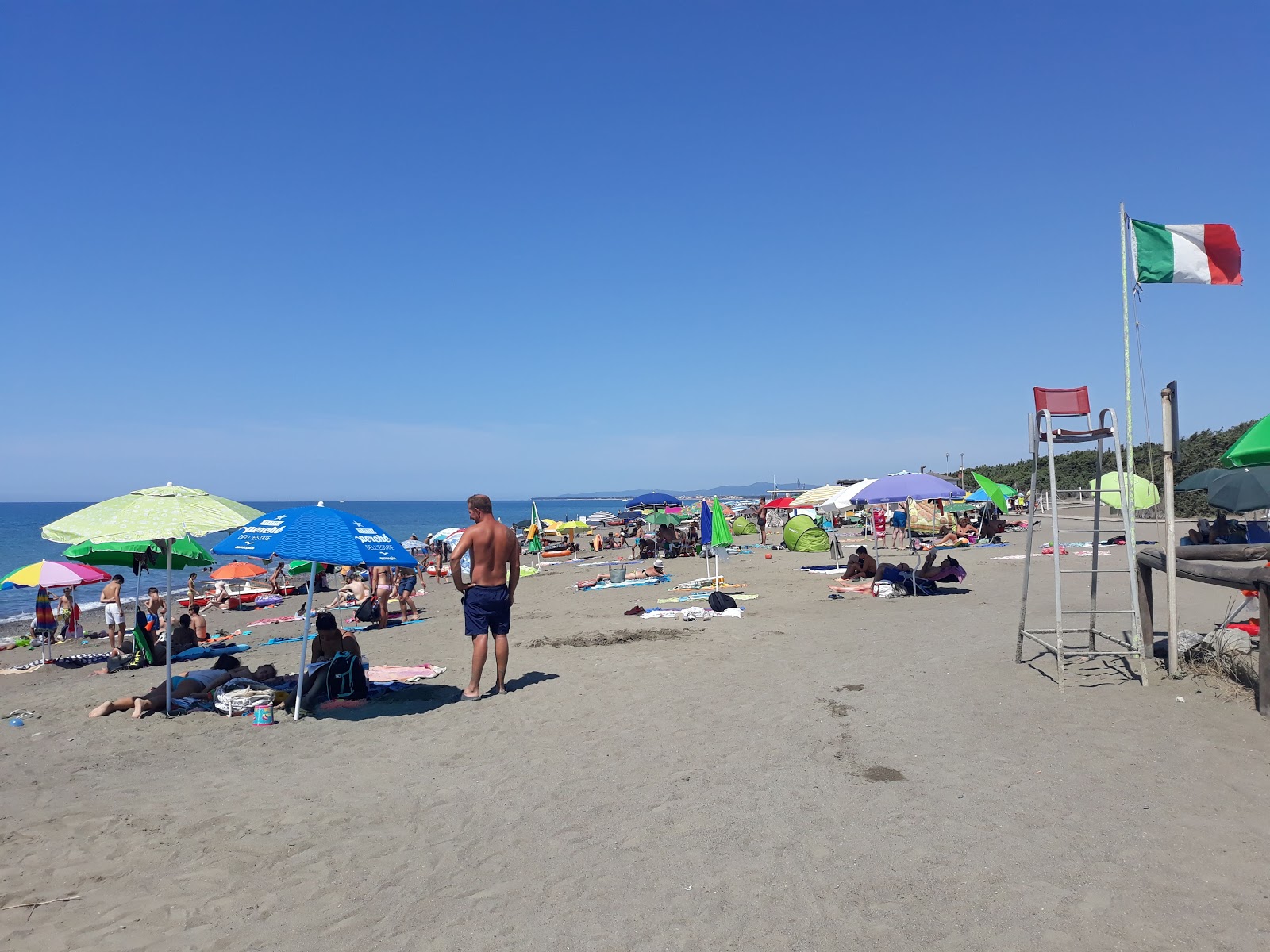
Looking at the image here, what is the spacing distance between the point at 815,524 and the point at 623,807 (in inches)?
921

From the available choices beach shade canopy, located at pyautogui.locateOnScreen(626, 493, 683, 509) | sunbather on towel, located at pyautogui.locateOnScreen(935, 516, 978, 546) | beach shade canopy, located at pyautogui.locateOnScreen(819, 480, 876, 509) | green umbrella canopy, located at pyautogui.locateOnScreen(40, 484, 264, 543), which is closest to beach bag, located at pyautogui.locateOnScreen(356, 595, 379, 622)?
green umbrella canopy, located at pyautogui.locateOnScreen(40, 484, 264, 543)

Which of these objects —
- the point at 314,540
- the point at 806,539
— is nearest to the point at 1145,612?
the point at 314,540

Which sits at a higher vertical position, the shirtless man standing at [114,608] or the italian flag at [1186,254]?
the italian flag at [1186,254]

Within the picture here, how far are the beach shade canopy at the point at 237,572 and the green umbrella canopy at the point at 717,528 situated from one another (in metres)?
11.7

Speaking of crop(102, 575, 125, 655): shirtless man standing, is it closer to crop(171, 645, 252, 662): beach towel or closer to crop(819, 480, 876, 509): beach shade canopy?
crop(171, 645, 252, 662): beach towel

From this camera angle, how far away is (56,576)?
12.4 metres

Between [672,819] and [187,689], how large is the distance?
5.61 metres

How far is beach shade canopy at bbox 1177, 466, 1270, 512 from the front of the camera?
40.4 feet

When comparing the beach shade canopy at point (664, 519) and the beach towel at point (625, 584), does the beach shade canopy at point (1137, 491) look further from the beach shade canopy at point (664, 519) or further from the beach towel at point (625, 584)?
the beach shade canopy at point (664, 519)

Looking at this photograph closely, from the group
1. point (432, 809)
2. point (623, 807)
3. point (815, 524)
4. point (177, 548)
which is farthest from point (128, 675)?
point (815, 524)

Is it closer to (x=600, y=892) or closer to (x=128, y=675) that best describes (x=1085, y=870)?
(x=600, y=892)

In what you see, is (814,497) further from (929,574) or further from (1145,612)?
(1145,612)

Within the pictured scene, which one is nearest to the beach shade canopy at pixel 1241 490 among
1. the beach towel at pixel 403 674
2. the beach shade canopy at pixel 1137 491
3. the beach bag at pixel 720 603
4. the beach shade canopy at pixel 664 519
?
the beach shade canopy at pixel 1137 491

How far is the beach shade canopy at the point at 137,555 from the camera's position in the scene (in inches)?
371
